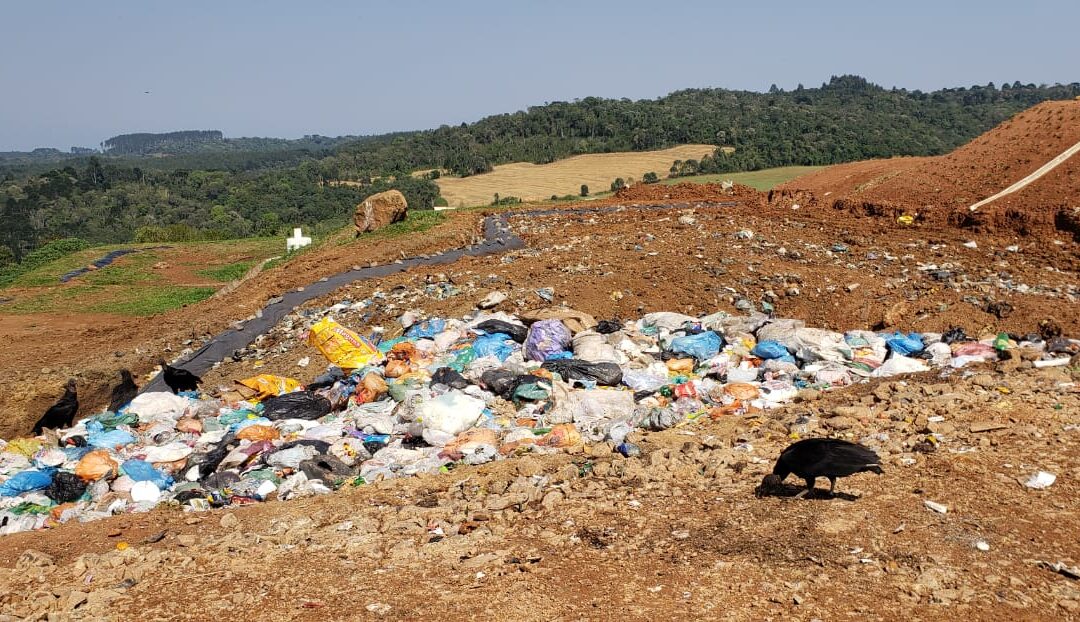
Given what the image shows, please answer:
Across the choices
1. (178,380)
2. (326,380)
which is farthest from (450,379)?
(178,380)

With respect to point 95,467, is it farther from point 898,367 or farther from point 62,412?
point 898,367

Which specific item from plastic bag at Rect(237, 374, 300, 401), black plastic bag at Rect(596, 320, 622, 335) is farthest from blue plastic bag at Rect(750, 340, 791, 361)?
plastic bag at Rect(237, 374, 300, 401)

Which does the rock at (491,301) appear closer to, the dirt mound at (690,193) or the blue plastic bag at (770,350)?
the blue plastic bag at (770,350)

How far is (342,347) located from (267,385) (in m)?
0.81

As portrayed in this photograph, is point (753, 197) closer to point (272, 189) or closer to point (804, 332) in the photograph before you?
point (804, 332)

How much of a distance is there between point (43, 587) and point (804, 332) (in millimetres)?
6137

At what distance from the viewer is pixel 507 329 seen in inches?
303

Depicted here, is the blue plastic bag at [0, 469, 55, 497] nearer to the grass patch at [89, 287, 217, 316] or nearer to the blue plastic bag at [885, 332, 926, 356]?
the blue plastic bag at [885, 332, 926, 356]

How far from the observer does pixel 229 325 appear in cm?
1020

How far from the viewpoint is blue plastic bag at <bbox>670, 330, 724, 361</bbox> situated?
7055 millimetres

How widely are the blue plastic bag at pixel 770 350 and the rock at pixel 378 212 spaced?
11.8 meters

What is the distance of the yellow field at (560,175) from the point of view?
3753cm

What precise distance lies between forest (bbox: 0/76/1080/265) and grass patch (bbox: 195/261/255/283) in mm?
11136

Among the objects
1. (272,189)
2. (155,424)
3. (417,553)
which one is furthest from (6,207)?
(417,553)
